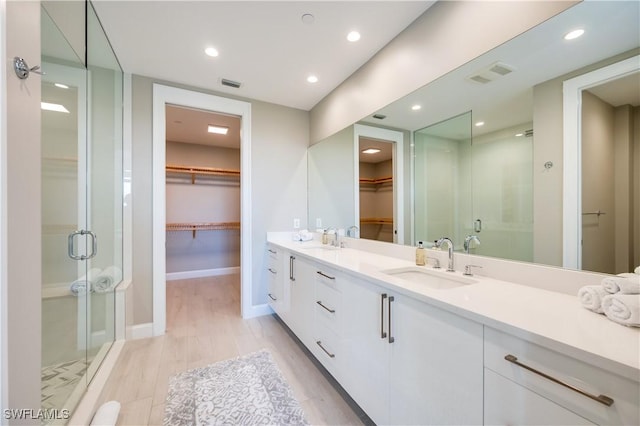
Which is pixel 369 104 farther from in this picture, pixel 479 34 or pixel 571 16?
pixel 571 16

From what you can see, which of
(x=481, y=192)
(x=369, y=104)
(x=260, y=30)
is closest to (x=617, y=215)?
(x=481, y=192)

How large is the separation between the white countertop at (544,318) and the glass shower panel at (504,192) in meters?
0.22

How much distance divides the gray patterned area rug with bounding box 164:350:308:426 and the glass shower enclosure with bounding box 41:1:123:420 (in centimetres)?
61

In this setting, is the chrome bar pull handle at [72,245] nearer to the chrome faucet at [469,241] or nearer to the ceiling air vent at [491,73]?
the chrome faucet at [469,241]

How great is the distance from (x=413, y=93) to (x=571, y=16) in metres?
0.82

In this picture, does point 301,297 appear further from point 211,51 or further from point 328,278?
point 211,51

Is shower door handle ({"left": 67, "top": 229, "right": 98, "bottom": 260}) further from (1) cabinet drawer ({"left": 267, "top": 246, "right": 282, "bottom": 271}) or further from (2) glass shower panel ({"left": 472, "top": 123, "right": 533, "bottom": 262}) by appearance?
(2) glass shower panel ({"left": 472, "top": 123, "right": 533, "bottom": 262})

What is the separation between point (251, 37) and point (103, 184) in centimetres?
180

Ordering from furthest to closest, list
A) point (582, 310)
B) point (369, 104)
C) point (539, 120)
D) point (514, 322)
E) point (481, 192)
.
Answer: point (369, 104)
point (481, 192)
point (539, 120)
point (582, 310)
point (514, 322)

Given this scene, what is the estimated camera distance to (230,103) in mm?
2822

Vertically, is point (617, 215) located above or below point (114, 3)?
below

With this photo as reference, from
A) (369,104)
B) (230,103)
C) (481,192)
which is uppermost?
(230,103)

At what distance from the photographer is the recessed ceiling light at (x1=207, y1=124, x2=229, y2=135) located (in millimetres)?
3898

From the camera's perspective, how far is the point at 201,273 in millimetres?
4824
